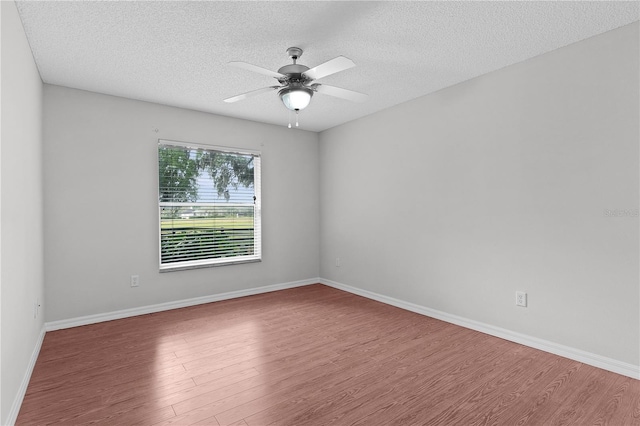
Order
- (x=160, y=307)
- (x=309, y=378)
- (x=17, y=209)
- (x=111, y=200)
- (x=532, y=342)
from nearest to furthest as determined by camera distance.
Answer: (x=17, y=209)
(x=309, y=378)
(x=532, y=342)
(x=111, y=200)
(x=160, y=307)

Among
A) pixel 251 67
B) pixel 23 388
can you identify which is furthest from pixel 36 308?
pixel 251 67

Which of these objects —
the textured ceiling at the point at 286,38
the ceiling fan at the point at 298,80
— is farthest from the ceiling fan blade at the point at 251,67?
the textured ceiling at the point at 286,38

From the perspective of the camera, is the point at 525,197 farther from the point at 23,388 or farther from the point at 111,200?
the point at 111,200

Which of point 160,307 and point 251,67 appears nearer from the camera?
point 251,67

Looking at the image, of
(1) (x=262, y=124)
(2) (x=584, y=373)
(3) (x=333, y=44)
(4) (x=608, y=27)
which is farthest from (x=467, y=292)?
(1) (x=262, y=124)

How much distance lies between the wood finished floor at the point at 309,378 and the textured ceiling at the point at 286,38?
8.31ft

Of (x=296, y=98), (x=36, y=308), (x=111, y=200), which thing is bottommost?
(x=36, y=308)

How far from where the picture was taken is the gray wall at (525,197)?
97.0 inches

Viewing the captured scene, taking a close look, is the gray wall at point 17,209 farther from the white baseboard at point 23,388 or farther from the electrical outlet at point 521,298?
the electrical outlet at point 521,298

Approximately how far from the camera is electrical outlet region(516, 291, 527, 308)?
9.75ft

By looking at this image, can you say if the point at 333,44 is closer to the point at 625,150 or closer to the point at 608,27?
the point at 608,27

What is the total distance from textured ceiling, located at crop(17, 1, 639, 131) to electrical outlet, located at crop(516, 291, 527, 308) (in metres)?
2.09

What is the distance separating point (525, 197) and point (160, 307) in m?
4.15

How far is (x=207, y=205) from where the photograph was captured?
14.6ft
